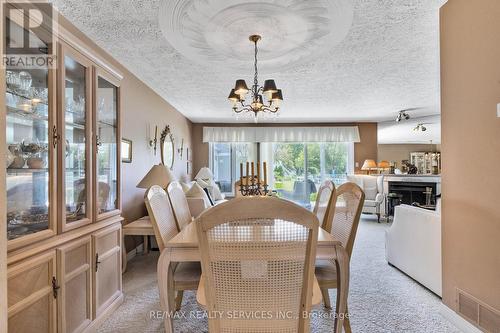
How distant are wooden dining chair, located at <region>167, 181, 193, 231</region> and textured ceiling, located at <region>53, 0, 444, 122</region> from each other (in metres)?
1.39

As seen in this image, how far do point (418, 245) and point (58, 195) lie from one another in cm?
316

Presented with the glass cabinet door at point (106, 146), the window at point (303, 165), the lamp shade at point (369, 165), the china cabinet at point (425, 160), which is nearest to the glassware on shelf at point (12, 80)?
the glass cabinet door at point (106, 146)

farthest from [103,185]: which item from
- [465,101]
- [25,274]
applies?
[465,101]

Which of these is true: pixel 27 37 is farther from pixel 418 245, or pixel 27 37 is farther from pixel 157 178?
pixel 418 245

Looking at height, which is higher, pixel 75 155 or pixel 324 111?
pixel 324 111

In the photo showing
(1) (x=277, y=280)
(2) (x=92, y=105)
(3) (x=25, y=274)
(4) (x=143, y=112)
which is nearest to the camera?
(1) (x=277, y=280)

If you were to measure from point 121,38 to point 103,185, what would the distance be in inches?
58.7

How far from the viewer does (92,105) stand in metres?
2.05

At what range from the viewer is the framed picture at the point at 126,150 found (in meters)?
3.51

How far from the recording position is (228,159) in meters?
7.93

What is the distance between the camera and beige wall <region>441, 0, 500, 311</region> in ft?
5.73

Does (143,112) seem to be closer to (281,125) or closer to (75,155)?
(75,155)

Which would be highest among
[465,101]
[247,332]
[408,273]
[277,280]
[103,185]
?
[465,101]

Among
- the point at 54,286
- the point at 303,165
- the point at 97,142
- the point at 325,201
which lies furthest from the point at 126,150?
the point at 303,165
